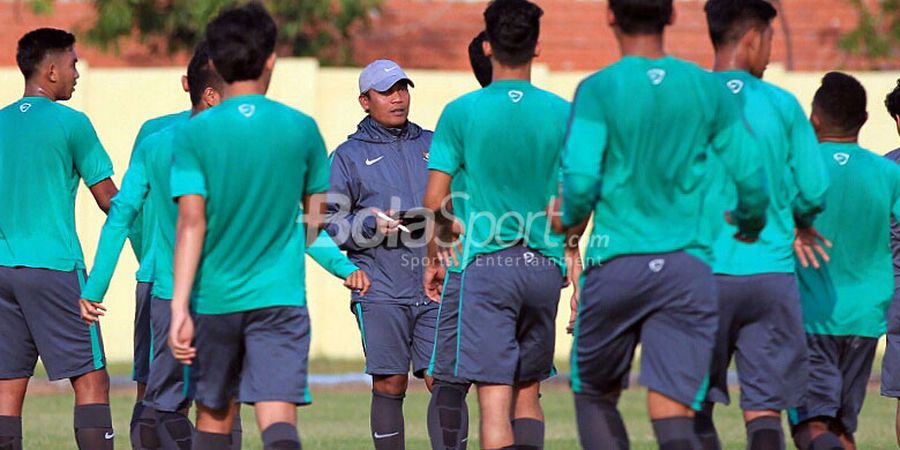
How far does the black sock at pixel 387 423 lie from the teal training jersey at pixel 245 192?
2558 millimetres

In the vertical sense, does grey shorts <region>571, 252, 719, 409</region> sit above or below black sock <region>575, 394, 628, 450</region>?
above

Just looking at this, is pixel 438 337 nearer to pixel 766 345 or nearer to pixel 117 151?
pixel 766 345

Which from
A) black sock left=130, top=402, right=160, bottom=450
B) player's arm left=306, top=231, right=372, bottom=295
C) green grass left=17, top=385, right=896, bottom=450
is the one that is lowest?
green grass left=17, top=385, right=896, bottom=450

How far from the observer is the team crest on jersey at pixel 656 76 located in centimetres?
631

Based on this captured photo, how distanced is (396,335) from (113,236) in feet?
6.99

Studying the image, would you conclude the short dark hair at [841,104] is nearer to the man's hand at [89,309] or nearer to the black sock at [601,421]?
the black sock at [601,421]

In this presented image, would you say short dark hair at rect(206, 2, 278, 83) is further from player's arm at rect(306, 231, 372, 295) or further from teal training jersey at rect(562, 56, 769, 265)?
teal training jersey at rect(562, 56, 769, 265)

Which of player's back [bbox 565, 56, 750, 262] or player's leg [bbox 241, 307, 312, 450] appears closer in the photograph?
player's back [bbox 565, 56, 750, 262]

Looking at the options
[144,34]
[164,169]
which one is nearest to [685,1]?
[144,34]

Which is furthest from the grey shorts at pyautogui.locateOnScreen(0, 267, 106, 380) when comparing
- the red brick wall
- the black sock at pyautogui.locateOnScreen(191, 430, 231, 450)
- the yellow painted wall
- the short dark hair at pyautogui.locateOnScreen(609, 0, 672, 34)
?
the red brick wall

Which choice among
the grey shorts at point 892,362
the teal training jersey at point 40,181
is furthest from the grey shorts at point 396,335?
the grey shorts at point 892,362

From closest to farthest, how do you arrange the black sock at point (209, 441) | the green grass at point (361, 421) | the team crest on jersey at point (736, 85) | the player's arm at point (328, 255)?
the black sock at point (209, 441)
the team crest on jersey at point (736, 85)
the player's arm at point (328, 255)
the green grass at point (361, 421)

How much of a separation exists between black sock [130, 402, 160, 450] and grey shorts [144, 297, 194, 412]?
2.29 ft

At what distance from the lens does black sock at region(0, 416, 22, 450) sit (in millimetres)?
8648
